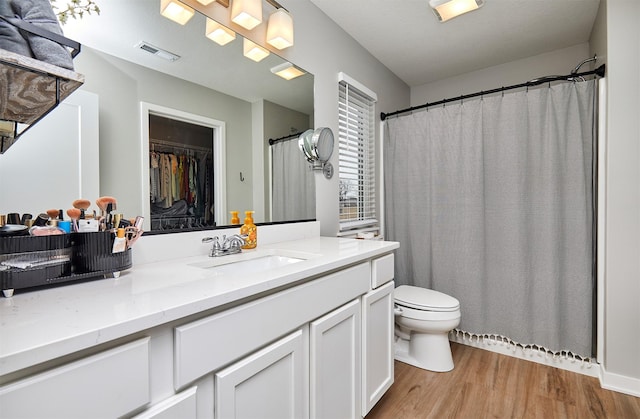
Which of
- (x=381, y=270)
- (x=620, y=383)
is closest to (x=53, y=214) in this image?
(x=381, y=270)

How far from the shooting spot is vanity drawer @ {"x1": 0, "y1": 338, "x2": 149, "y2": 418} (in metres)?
0.47

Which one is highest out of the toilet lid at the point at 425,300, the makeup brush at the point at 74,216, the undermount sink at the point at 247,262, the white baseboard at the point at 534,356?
the makeup brush at the point at 74,216

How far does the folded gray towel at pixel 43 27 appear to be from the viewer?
2.24ft

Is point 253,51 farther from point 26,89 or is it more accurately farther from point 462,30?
point 462,30

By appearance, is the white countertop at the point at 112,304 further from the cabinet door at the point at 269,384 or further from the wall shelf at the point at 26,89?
the wall shelf at the point at 26,89

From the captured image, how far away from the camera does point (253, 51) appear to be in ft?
5.23

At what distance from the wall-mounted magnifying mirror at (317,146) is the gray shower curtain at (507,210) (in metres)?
0.91

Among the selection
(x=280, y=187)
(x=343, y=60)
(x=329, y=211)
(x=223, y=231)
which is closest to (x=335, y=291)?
(x=223, y=231)

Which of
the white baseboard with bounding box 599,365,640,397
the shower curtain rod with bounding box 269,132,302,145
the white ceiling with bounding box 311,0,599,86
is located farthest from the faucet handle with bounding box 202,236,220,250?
the white baseboard with bounding box 599,365,640,397

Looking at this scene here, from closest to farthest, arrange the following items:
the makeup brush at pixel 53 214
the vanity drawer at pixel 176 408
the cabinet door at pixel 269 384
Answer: the vanity drawer at pixel 176 408, the cabinet door at pixel 269 384, the makeup brush at pixel 53 214

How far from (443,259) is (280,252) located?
1.51m

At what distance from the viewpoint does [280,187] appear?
1.73 meters

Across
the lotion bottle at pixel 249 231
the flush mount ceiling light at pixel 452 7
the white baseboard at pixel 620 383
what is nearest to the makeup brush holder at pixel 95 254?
the lotion bottle at pixel 249 231

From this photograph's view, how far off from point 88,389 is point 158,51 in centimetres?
117
